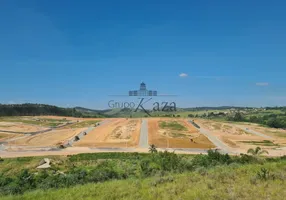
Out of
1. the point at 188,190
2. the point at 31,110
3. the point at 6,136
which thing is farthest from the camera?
the point at 31,110

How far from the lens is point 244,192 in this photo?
8953 millimetres

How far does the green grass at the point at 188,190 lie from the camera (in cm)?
A: 877

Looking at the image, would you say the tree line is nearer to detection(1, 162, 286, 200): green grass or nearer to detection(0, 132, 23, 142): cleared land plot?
detection(0, 132, 23, 142): cleared land plot

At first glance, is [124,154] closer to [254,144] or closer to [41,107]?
[254,144]

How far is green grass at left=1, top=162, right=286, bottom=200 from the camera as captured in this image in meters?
8.77

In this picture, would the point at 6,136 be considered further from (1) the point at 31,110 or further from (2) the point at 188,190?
(1) the point at 31,110

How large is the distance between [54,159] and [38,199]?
3752 cm

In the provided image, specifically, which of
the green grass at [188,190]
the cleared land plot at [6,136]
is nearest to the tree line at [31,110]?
the cleared land plot at [6,136]

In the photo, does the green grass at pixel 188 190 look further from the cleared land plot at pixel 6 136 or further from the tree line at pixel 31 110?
the tree line at pixel 31 110

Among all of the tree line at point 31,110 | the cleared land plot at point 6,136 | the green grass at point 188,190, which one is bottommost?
the cleared land plot at point 6,136

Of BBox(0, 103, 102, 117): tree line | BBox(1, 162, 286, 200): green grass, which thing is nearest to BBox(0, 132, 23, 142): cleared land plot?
BBox(1, 162, 286, 200): green grass

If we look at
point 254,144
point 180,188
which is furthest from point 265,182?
point 254,144

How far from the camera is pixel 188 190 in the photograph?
932 cm

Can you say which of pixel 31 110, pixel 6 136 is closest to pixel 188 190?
pixel 6 136
